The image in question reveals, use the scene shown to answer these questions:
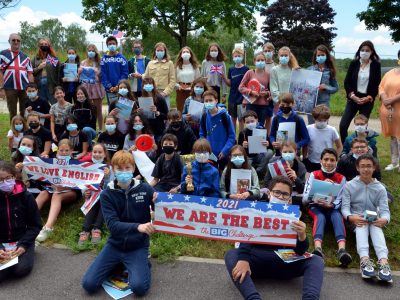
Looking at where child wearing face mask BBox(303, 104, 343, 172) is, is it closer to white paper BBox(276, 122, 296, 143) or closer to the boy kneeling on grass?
white paper BBox(276, 122, 296, 143)

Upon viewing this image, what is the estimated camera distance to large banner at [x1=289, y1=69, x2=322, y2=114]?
7.86 m

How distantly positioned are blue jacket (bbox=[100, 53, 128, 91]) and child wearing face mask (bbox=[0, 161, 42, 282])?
175 inches

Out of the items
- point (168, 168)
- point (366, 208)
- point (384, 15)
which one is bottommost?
point (366, 208)

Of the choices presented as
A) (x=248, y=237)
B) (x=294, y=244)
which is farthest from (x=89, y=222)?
(x=294, y=244)

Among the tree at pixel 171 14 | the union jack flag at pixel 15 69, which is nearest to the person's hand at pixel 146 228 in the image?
the union jack flag at pixel 15 69

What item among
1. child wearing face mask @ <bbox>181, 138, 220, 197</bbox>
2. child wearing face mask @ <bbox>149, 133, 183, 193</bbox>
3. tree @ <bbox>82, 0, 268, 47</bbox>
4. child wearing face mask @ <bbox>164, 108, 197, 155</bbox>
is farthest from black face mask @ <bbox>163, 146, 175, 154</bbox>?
tree @ <bbox>82, 0, 268, 47</bbox>

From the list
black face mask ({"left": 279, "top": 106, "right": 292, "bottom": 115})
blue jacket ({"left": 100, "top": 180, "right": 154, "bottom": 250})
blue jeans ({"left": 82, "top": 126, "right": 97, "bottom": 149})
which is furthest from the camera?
blue jeans ({"left": 82, "top": 126, "right": 97, "bottom": 149})

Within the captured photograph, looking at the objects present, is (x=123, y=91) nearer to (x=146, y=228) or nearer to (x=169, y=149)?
(x=169, y=149)

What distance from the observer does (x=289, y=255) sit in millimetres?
4547

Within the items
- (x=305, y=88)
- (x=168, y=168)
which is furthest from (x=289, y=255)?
(x=305, y=88)

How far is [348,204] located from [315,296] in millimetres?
1749

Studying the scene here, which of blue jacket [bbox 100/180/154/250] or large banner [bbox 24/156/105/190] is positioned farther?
large banner [bbox 24/156/105/190]

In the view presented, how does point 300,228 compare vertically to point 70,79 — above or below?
below

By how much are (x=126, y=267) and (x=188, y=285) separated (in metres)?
0.75
